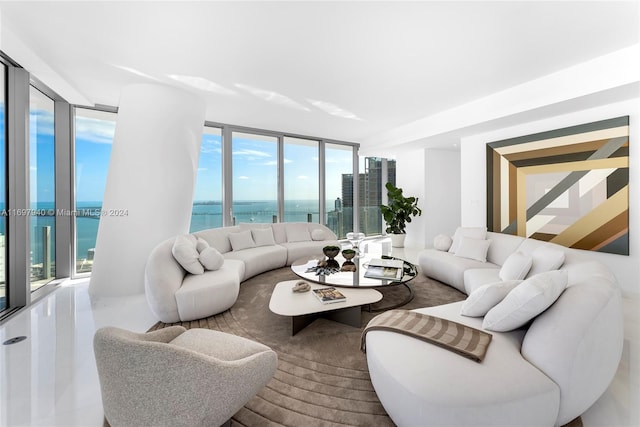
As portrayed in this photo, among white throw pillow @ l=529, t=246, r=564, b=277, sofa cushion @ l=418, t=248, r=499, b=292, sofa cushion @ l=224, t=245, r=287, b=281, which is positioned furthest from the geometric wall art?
sofa cushion @ l=224, t=245, r=287, b=281

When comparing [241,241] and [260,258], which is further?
[241,241]

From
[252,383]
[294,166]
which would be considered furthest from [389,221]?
[252,383]

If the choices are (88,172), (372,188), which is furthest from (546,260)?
(88,172)

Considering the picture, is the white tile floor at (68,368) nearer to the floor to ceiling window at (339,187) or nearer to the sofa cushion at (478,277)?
the sofa cushion at (478,277)

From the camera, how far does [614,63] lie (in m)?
3.07

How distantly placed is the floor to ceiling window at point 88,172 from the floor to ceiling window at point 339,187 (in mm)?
4704

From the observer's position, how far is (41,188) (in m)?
3.81

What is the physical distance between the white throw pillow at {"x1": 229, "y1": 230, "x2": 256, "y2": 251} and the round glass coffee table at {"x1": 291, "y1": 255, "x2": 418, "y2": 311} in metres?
1.19

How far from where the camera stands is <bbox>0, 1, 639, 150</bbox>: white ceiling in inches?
91.7

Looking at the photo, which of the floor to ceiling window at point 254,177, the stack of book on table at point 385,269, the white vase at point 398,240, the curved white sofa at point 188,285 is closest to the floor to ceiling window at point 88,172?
the curved white sofa at point 188,285

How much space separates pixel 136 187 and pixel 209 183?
1.83m

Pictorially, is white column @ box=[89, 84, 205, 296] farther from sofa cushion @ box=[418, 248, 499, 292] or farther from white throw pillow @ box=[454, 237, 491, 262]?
white throw pillow @ box=[454, 237, 491, 262]

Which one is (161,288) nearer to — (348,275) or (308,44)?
(348,275)

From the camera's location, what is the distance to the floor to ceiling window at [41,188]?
358 centimetres
